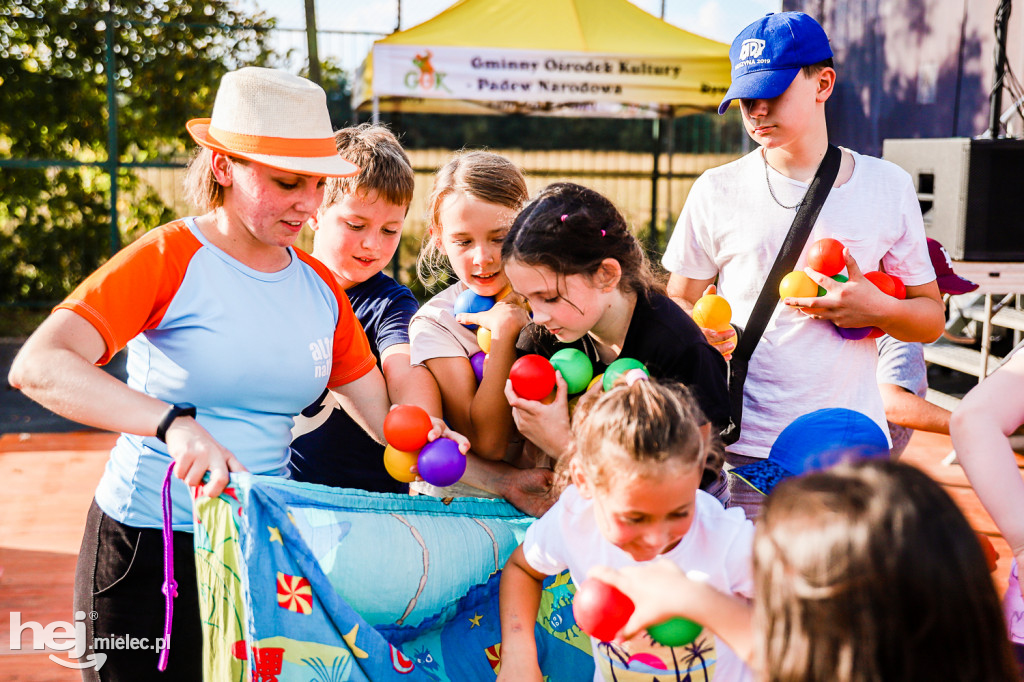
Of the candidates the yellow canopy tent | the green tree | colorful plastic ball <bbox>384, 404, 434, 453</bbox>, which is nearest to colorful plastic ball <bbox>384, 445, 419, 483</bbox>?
colorful plastic ball <bbox>384, 404, 434, 453</bbox>

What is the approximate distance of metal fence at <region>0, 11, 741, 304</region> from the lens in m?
11.2

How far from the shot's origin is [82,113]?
11.8 m

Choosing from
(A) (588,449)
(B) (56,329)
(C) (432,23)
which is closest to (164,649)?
(B) (56,329)

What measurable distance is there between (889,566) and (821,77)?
204 centimetres

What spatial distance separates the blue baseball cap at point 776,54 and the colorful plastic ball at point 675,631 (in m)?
1.76

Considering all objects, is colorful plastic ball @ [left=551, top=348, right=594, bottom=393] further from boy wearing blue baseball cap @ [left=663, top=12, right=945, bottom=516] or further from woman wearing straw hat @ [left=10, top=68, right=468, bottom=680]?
boy wearing blue baseball cap @ [left=663, top=12, right=945, bottom=516]

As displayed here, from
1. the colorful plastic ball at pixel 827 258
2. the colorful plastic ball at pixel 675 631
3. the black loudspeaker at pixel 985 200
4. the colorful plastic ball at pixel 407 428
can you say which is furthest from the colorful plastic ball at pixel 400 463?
the black loudspeaker at pixel 985 200

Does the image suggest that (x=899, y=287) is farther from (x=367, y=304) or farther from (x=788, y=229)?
(x=367, y=304)

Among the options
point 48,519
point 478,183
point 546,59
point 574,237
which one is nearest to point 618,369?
point 574,237

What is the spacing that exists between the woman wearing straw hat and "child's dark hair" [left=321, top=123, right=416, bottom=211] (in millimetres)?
366

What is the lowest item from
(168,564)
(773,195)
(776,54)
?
(168,564)

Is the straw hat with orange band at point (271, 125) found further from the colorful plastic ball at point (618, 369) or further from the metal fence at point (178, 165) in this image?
the metal fence at point (178, 165)

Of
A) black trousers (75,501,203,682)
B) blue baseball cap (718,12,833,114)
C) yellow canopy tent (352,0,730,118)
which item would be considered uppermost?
yellow canopy tent (352,0,730,118)

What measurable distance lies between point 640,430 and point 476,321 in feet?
3.11
